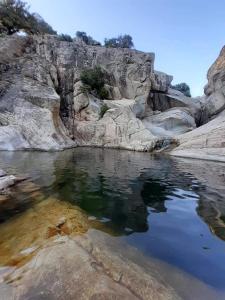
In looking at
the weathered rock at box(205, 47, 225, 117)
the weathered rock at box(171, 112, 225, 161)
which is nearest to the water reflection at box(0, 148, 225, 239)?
the weathered rock at box(171, 112, 225, 161)

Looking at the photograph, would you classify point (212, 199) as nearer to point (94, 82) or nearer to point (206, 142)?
point (206, 142)

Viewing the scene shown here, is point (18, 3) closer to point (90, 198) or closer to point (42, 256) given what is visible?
point (90, 198)

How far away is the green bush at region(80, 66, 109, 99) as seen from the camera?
1228 inches

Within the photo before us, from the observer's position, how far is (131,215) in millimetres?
6727

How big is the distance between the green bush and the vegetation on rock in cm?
1269

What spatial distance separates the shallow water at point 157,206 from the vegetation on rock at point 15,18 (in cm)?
2979

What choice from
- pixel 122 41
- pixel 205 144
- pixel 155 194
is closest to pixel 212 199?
pixel 155 194

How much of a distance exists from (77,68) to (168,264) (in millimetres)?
31950

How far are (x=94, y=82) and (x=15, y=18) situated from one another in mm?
15733

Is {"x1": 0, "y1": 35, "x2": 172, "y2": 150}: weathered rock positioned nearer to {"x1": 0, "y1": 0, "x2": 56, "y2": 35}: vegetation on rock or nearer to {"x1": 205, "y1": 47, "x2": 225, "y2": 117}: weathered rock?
{"x1": 0, "y1": 0, "x2": 56, "y2": 35}: vegetation on rock

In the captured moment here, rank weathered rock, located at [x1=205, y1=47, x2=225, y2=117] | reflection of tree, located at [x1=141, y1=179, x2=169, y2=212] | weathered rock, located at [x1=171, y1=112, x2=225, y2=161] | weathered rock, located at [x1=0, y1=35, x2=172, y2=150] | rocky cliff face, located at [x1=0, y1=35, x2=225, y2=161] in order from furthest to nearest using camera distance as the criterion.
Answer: weathered rock, located at [x1=205, y1=47, x2=225, y2=117] → weathered rock, located at [x1=0, y1=35, x2=172, y2=150] → rocky cliff face, located at [x1=0, y1=35, x2=225, y2=161] → weathered rock, located at [x1=171, y1=112, x2=225, y2=161] → reflection of tree, located at [x1=141, y1=179, x2=169, y2=212]

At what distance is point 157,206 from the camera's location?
7.62m

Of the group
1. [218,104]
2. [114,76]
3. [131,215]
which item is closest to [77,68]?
[114,76]

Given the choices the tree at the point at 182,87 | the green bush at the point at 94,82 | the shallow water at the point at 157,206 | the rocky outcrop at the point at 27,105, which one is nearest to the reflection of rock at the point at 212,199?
the shallow water at the point at 157,206
